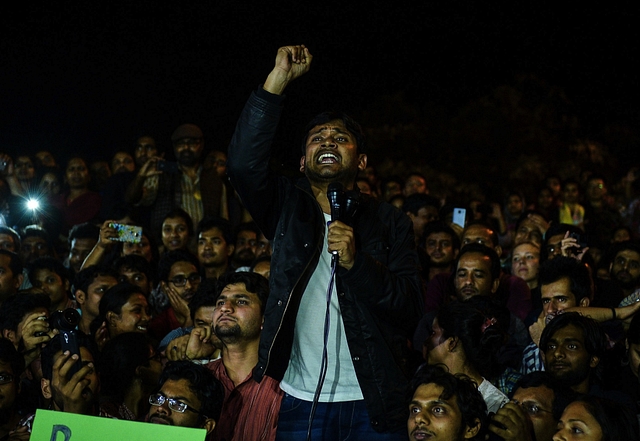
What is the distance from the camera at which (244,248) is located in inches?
346

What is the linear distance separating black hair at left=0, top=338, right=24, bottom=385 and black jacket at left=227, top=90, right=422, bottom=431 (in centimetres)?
231

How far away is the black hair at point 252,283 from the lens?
18.1ft

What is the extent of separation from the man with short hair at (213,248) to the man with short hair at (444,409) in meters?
3.74

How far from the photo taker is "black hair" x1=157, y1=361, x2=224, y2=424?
4.94 metres

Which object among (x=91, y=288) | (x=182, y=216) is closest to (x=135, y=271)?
(x=91, y=288)

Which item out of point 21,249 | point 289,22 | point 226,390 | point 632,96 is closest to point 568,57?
point 632,96

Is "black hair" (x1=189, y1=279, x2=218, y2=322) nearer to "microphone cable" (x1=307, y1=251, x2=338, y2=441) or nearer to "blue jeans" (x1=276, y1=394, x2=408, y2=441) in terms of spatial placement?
"blue jeans" (x1=276, y1=394, x2=408, y2=441)

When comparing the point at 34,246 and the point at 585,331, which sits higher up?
the point at 34,246

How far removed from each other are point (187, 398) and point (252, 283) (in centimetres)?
91

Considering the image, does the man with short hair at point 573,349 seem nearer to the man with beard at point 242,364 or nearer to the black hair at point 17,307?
the man with beard at point 242,364

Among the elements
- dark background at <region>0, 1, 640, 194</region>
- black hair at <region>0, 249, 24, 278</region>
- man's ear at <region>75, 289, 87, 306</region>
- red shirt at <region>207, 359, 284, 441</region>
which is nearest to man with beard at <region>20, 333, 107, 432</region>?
red shirt at <region>207, 359, 284, 441</region>

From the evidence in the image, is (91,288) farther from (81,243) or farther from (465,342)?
(465,342)

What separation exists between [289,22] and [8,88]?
16.6 ft

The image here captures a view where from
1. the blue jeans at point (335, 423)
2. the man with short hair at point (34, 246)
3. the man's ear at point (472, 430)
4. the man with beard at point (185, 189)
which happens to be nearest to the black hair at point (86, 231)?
the man with short hair at point (34, 246)
